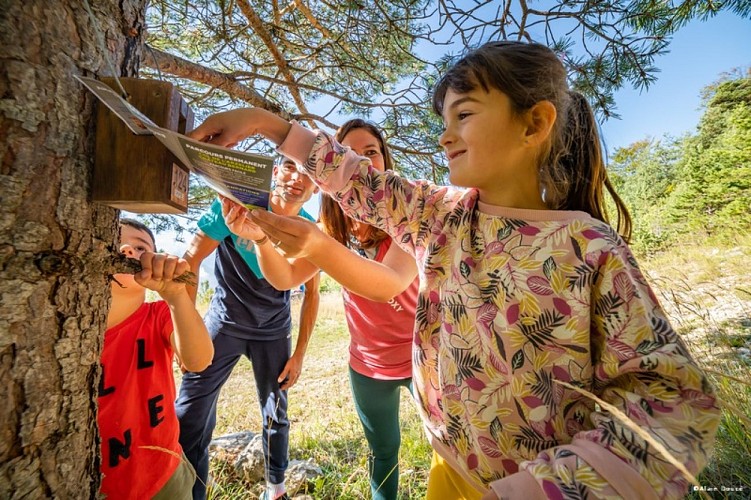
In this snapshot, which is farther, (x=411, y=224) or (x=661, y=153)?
(x=661, y=153)

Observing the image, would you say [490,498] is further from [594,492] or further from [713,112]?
[713,112]

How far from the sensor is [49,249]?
53cm

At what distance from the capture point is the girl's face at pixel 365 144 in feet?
5.91

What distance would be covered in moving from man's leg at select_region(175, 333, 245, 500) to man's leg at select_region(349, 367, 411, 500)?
2.55 ft

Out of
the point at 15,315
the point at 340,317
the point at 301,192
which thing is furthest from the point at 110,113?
the point at 340,317

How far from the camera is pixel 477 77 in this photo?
0.94m

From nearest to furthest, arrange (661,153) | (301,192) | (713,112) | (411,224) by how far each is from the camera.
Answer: (411,224) < (301,192) < (713,112) < (661,153)

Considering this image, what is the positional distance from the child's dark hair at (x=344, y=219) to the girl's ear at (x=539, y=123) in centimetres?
93

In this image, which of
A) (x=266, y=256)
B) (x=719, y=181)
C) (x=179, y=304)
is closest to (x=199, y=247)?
(x=266, y=256)

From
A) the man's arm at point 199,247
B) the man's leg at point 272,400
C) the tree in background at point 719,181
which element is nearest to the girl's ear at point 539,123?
the man's arm at point 199,247

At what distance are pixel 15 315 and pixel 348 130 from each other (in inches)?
62.5

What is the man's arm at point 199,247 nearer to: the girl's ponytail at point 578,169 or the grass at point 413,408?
the grass at point 413,408

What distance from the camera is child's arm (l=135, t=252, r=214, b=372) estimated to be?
822mm

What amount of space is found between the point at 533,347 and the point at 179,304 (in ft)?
3.15
